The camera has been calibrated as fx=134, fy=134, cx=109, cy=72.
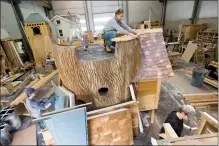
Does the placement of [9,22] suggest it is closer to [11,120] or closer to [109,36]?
[11,120]

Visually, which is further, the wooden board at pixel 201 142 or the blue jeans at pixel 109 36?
the blue jeans at pixel 109 36

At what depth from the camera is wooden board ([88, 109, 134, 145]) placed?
3.13 m

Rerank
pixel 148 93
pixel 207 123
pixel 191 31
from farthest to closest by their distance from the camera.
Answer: pixel 191 31
pixel 148 93
pixel 207 123

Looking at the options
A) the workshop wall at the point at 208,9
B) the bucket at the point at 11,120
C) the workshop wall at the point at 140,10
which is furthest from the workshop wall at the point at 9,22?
the workshop wall at the point at 208,9

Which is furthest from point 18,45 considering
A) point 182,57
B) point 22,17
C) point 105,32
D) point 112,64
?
point 182,57

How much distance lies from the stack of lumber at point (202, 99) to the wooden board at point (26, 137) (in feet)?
18.0

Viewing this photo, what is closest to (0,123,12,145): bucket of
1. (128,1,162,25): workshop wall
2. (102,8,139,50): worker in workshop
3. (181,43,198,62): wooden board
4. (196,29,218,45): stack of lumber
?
(102,8,139,50): worker in workshop

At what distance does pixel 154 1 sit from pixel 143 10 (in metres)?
1.46

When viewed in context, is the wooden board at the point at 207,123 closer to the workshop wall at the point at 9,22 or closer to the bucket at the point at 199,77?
the bucket at the point at 199,77

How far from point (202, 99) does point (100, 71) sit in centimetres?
495

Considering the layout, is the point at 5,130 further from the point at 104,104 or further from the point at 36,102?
the point at 104,104

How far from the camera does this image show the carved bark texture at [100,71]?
282 centimetres

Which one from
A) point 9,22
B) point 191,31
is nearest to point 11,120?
point 9,22

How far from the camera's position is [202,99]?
5551 mm
